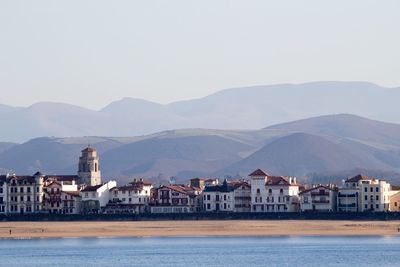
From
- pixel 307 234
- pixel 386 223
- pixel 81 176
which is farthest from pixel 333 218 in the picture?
pixel 81 176

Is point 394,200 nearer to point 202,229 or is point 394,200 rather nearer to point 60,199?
point 202,229

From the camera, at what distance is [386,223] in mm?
116375

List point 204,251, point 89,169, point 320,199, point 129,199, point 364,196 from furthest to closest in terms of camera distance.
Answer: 1. point 89,169
2. point 129,199
3. point 320,199
4. point 364,196
5. point 204,251

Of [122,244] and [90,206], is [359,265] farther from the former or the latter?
[90,206]

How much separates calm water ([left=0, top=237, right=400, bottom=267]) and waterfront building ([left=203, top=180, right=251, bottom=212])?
36196 millimetres

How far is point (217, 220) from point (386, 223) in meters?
17.0

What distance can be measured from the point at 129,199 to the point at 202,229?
30.7 meters

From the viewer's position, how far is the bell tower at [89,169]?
156750mm

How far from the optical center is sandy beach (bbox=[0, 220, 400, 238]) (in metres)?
108

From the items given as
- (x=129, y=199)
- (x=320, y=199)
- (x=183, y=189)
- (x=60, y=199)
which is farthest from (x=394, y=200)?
(x=60, y=199)

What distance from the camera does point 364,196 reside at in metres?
133

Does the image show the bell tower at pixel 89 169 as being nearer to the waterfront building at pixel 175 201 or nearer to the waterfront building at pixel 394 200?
the waterfront building at pixel 175 201

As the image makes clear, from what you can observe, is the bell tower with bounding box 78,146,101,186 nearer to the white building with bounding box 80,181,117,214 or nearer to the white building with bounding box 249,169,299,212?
the white building with bounding box 80,181,117,214

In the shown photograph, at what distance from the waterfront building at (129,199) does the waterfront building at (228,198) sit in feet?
20.5
